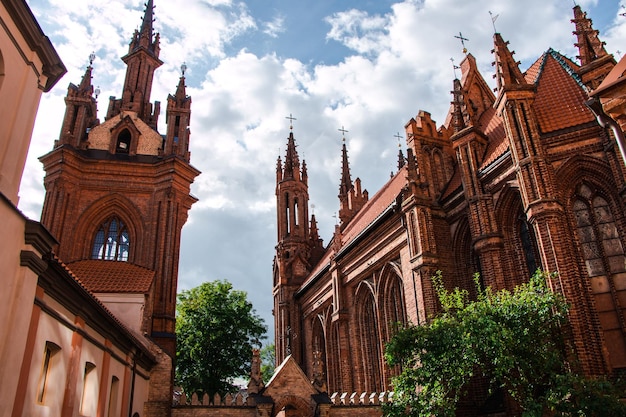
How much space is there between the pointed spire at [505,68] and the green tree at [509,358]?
6971 millimetres

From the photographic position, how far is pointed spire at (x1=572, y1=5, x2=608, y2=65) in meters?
17.7

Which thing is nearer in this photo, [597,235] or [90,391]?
[90,391]

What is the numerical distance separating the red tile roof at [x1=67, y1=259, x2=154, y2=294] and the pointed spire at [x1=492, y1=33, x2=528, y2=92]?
601 inches

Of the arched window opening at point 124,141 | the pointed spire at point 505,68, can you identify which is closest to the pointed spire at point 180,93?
the arched window opening at point 124,141

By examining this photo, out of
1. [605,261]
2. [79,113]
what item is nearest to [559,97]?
[605,261]

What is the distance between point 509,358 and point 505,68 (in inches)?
409

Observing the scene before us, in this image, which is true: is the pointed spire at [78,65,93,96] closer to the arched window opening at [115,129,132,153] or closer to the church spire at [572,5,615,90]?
the arched window opening at [115,129,132,153]

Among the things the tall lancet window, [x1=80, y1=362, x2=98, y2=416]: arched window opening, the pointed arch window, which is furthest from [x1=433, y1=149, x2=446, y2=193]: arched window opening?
[x1=80, y1=362, x2=98, y2=416]: arched window opening

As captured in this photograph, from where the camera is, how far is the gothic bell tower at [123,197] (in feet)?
77.5

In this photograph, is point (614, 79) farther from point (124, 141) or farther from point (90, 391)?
point (124, 141)

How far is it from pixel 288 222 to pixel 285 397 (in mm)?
23207

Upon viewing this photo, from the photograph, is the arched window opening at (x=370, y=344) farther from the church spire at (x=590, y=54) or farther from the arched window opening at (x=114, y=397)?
the church spire at (x=590, y=54)

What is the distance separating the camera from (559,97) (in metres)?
18.9

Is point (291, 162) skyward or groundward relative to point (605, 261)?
skyward
